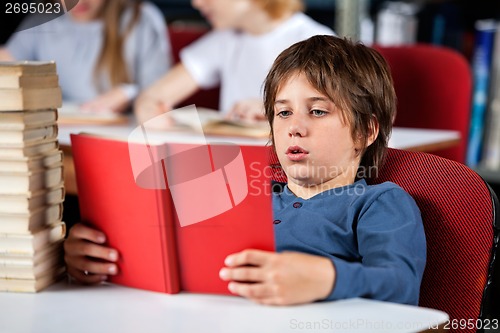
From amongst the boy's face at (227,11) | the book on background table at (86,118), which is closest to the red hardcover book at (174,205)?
the book on background table at (86,118)

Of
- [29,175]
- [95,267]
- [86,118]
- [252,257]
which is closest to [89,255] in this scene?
[95,267]

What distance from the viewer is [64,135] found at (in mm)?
1807

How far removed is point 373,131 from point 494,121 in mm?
1726

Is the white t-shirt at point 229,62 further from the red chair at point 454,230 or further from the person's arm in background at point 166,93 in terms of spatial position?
the red chair at point 454,230

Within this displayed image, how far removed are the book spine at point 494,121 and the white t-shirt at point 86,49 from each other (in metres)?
1.08

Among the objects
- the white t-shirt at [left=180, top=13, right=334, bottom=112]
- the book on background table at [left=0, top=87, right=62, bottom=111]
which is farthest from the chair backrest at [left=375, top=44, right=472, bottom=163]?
the book on background table at [left=0, top=87, right=62, bottom=111]

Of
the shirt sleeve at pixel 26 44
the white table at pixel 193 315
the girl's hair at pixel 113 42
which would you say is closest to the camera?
the white table at pixel 193 315

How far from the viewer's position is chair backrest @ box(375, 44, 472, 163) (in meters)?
2.16

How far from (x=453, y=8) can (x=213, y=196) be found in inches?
78.3

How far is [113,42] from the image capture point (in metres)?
2.62

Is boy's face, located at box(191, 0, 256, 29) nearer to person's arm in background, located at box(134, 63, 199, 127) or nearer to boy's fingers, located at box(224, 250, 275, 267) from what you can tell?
person's arm in background, located at box(134, 63, 199, 127)

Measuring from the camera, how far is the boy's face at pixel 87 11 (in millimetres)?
2609

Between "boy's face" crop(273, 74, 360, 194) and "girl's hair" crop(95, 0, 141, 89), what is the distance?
5.80 ft

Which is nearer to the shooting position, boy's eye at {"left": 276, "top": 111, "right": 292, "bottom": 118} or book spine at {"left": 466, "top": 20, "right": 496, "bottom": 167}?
boy's eye at {"left": 276, "top": 111, "right": 292, "bottom": 118}
